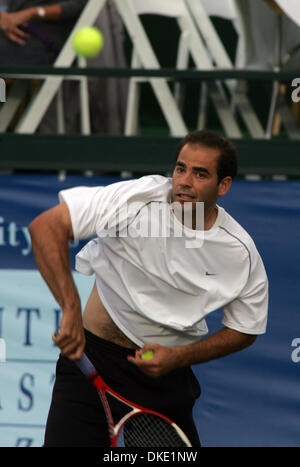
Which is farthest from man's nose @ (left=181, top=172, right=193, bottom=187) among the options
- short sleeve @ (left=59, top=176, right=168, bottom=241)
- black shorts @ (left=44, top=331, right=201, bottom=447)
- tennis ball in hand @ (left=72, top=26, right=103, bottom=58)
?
tennis ball in hand @ (left=72, top=26, right=103, bottom=58)

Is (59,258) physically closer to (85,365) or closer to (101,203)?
(101,203)

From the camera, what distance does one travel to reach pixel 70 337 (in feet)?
9.32

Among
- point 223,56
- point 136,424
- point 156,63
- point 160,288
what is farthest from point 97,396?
point 223,56

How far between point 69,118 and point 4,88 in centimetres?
43

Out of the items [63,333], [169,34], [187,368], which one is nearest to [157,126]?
[169,34]

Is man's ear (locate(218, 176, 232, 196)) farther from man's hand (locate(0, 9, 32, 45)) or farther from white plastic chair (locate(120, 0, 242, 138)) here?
man's hand (locate(0, 9, 32, 45))

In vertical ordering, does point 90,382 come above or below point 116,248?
below

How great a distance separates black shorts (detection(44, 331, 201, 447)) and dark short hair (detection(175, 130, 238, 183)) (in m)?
0.76

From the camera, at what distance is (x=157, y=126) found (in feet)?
21.2

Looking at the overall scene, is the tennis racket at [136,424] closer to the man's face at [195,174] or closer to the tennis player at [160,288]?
the tennis player at [160,288]

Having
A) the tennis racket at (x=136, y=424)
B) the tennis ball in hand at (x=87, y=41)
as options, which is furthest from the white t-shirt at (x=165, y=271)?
the tennis ball in hand at (x=87, y=41)

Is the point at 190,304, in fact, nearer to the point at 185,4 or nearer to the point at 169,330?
the point at 169,330

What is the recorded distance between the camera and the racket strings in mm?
3150

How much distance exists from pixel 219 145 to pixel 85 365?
3.00 feet
